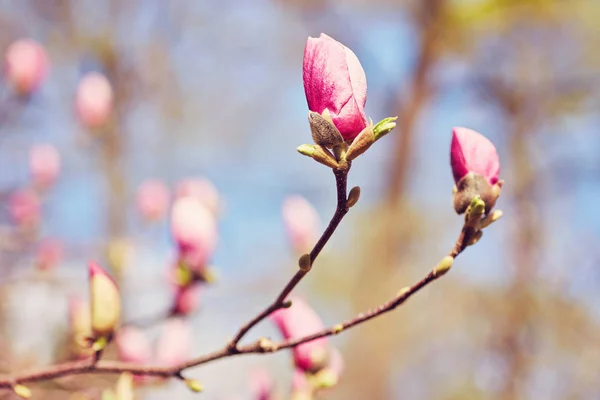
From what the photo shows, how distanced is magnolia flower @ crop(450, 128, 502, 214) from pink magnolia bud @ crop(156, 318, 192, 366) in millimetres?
749

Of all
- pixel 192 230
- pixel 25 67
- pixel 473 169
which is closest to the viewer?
pixel 473 169

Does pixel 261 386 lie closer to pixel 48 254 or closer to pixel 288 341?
pixel 288 341

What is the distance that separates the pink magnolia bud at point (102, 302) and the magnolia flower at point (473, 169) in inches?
16.0

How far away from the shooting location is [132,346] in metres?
1.23

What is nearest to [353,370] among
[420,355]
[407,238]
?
[407,238]

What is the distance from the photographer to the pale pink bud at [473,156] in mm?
602

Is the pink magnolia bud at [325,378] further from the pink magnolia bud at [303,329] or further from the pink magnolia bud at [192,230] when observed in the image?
the pink magnolia bud at [192,230]

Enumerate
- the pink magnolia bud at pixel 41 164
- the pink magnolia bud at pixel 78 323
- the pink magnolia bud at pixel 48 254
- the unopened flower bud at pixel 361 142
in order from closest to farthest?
the unopened flower bud at pixel 361 142
the pink magnolia bud at pixel 78 323
the pink magnolia bud at pixel 48 254
the pink magnolia bud at pixel 41 164

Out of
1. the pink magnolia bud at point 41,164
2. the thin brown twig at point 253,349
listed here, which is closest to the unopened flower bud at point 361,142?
the thin brown twig at point 253,349

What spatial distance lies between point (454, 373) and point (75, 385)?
4128 millimetres

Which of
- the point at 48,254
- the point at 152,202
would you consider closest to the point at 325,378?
the point at 48,254

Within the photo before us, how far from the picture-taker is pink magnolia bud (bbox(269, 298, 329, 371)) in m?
0.77

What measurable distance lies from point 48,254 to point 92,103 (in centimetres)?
43

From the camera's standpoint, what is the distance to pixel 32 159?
1.90m
